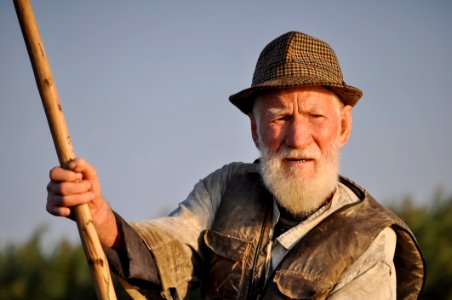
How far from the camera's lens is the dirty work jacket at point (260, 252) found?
371 centimetres

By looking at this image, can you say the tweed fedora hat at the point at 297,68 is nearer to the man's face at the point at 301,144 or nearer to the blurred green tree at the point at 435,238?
the man's face at the point at 301,144

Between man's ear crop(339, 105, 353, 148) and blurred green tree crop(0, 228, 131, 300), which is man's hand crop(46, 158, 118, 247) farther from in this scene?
blurred green tree crop(0, 228, 131, 300)

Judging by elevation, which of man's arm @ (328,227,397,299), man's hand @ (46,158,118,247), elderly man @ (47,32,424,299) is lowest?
man's arm @ (328,227,397,299)

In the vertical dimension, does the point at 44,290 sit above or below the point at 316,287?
below

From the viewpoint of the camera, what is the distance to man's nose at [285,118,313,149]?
393cm

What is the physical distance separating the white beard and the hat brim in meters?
0.36

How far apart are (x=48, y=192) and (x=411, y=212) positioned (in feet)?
31.2

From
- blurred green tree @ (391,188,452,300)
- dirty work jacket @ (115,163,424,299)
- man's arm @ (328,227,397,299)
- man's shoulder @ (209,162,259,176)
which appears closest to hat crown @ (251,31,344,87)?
man's shoulder @ (209,162,259,176)

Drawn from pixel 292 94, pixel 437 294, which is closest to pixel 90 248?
pixel 292 94

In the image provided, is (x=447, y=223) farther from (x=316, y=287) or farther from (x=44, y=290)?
(x=316, y=287)

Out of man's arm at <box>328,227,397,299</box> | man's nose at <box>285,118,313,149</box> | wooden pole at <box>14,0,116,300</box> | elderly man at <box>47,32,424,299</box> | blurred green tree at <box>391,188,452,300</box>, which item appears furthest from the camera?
blurred green tree at <box>391,188,452,300</box>

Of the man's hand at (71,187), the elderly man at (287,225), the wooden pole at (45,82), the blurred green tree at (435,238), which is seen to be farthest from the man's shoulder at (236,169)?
the blurred green tree at (435,238)

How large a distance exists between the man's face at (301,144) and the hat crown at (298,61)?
0.10 meters

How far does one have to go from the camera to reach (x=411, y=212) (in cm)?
1152
